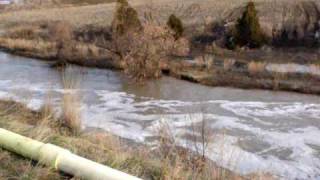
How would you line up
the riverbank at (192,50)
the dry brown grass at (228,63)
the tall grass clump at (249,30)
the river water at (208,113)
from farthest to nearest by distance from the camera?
1. the tall grass clump at (249,30)
2. the dry brown grass at (228,63)
3. the riverbank at (192,50)
4. the river water at (208,113)

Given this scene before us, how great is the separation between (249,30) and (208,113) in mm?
12379

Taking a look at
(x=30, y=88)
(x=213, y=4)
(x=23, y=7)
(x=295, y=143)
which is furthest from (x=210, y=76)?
(x=23, y=7)

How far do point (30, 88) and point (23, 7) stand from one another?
93.8ft

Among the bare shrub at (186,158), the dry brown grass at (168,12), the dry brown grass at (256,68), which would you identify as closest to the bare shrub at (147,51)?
the dry brown grass at (256,68)

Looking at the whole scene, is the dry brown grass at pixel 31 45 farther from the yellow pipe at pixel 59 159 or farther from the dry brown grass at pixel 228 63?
the yellow pipe at pixel 59 159

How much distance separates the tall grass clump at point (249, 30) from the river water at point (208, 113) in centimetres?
725

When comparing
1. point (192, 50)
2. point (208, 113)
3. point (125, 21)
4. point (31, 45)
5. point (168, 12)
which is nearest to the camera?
point (208, 113)

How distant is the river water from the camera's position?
32.9 feet

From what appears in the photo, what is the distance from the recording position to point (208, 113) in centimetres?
1372

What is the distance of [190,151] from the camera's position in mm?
8367

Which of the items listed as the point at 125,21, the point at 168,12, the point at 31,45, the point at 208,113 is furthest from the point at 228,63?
the point at 168,12

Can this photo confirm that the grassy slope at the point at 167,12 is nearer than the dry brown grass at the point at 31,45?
No

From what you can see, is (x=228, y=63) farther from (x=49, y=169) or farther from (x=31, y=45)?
(x=49, y=169)

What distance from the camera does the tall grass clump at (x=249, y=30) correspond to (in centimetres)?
2511
